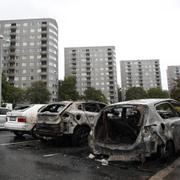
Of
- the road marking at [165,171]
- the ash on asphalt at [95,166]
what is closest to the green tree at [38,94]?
the ash on asphalt at [95,166]

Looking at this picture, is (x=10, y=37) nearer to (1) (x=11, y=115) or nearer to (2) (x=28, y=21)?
(2) (x=28, y=21)

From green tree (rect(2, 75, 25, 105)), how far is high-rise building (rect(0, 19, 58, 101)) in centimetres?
1537

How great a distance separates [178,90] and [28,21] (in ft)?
223

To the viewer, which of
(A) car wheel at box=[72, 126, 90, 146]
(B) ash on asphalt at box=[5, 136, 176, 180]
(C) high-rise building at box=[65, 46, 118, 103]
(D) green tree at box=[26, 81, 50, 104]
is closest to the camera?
(B) ash on asphalt at box=[5, 136, 176, 180]

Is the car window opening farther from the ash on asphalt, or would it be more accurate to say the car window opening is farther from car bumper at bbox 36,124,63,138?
car bumper at bbox 36,124,63,138

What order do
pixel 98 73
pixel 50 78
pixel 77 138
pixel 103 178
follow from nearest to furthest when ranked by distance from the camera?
1. pixel 103 178
2. pixel 77 138
3. pixel 50 78
4. pixel 98 73

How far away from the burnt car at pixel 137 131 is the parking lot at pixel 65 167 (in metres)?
0.31

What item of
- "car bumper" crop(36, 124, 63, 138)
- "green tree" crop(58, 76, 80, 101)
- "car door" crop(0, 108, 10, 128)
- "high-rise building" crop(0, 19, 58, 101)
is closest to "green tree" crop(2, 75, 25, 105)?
"green tree" crop(58, 76, 80, 101)

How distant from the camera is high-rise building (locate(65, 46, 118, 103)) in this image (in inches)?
3942

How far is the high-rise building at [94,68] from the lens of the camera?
100 m

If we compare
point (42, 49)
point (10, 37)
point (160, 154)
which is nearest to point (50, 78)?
point (42, 49)

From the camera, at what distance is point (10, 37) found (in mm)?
78000

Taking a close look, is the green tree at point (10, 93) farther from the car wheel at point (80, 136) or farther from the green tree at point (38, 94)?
the car wheel at point (80, 136)

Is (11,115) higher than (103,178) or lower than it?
higher
